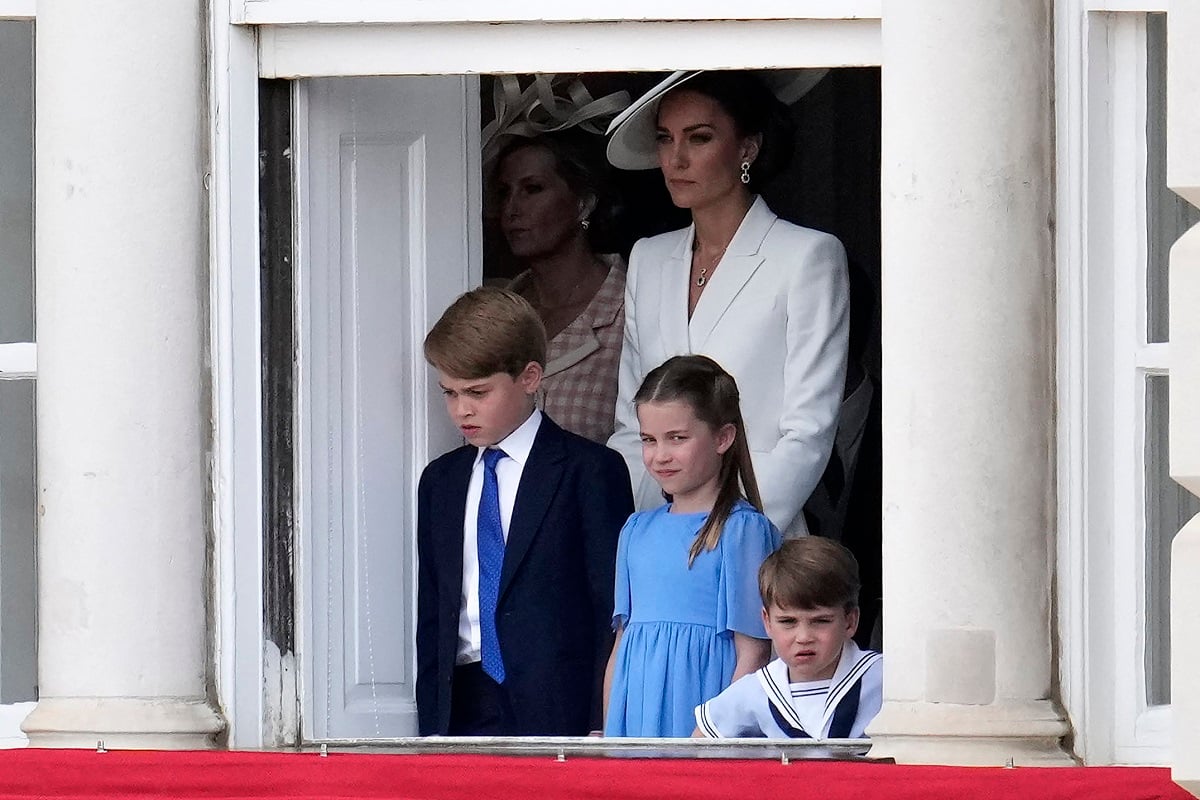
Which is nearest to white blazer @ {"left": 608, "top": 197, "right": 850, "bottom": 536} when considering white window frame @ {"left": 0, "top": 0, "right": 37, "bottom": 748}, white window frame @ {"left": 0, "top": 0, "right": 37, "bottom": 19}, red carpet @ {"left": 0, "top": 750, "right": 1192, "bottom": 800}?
red carpet @ {"left": 0, "top": 750, "right": 1192, "bottom": 800}

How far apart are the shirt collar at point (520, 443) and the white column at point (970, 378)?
1.04m

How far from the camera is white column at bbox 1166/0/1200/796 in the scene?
151 inches

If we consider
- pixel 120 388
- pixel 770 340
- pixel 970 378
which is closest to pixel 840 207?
pixel 770 340

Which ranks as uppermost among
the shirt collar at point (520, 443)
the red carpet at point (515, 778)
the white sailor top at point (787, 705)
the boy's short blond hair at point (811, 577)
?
the shirt collar at point (520, 443)

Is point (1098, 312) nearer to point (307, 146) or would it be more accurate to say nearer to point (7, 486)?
point (307, 146)

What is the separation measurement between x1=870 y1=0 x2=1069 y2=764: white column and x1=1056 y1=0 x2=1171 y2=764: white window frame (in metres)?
0.06

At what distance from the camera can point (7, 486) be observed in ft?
17.9

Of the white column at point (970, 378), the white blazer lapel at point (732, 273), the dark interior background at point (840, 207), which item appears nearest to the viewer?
the white column at point (970, 378)

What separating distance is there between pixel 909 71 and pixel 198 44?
148 cm

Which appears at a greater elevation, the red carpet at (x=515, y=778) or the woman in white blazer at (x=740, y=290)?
the woman in white blazer at (x=740, y=290)

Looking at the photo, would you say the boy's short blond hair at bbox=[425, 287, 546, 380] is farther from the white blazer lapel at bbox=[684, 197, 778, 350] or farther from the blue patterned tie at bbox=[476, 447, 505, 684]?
the white blazer lapel at bbox=[684, 197, 778, 350]

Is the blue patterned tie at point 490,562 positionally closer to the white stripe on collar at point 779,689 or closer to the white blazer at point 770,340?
the white blazer at point 770,340

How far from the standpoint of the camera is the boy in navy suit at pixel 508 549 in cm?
543

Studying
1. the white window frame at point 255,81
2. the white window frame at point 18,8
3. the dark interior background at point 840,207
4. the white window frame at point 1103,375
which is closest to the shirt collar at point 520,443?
the white window frame at point 255,81
